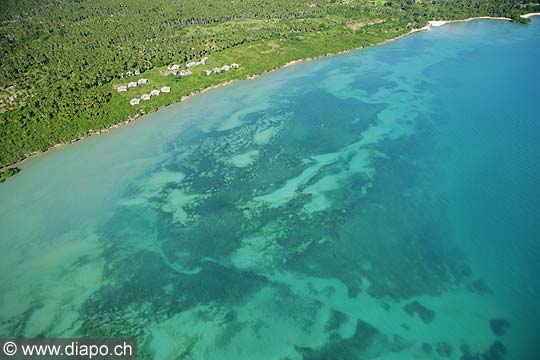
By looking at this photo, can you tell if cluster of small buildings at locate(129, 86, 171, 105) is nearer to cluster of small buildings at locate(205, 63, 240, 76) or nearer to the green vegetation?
cluster of small buildings at locate(205, 63, 240, 76)

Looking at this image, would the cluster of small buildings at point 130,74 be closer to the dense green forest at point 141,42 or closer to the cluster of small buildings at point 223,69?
the dense green forest at point 141,42

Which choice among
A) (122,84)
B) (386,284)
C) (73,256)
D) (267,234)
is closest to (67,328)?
(73,256)

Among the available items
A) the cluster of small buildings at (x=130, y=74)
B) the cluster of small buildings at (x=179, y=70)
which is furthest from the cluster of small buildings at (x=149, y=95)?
the cluster of small buildings at (x=130, y=74)

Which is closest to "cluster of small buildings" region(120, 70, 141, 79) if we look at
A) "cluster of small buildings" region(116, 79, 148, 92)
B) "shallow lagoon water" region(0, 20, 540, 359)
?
"cluster of small buildings" region(116, 79, 148, 92)

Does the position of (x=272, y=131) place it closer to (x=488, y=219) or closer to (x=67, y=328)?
(x=488, y=219)

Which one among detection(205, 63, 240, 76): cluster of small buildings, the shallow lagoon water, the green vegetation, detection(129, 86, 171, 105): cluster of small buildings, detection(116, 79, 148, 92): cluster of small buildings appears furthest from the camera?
detection(205, 63, 240, 76): cluster of small buildings

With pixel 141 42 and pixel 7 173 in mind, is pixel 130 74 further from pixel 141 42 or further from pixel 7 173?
pixel 7 173
